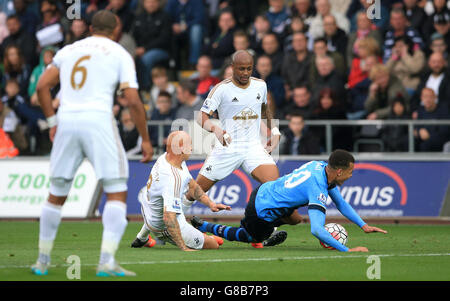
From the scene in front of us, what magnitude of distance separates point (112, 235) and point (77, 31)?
45.4 ft

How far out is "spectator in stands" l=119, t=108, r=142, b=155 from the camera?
765 inches

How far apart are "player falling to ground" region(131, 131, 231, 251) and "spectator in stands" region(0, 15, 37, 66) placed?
465 inches

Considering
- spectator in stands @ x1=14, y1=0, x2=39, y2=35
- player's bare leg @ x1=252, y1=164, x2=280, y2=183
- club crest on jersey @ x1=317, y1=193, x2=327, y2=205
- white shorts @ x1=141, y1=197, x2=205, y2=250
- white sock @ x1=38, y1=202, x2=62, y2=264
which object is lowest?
white shorts @ x1=141, y1=197, x2=205, y2=250

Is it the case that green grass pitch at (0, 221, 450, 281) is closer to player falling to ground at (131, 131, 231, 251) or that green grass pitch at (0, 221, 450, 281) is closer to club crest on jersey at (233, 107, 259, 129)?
player falling to ground at (131, 131, 231, 251)

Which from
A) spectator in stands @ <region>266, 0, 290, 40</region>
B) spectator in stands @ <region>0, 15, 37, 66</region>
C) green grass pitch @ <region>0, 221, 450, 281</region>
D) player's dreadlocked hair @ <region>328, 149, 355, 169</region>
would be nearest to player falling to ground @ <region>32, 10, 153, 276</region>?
green grass pitch @ <region>0, 221, 450, 281</region>

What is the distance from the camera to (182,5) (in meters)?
22.2

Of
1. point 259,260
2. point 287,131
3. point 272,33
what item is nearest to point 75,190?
point 287,131

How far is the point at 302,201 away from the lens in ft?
36.5

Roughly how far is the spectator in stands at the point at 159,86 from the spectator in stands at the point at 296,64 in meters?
2.46

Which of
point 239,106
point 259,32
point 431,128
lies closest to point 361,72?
point 431,128

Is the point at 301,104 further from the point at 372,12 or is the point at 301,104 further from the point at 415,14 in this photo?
the point at 415,14

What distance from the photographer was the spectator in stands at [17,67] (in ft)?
73.2

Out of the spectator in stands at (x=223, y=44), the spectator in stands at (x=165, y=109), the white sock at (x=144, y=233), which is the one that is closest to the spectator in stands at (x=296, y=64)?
the spectator in stands at (x=223, y=44)

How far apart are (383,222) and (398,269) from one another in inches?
301
